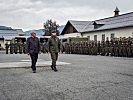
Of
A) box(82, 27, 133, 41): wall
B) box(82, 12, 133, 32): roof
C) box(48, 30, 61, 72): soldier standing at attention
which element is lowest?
box(48, 30, 61, 72): soldier standing at attention

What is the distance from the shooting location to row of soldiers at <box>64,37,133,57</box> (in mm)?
21656

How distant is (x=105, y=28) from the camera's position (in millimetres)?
37406

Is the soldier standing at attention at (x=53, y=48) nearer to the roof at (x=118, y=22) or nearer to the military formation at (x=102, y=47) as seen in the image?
the military formation at (x=102, y=47)

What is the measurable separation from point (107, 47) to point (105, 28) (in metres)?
13.4

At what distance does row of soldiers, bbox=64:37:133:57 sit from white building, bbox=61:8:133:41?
6693mm

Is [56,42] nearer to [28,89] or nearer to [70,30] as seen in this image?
[28,89]

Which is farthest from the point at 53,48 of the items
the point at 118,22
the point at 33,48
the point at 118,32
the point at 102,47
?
the point at 118,22

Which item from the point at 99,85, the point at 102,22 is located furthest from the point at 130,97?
the point at 102,22

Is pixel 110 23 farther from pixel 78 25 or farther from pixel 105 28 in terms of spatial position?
pixel 78 25

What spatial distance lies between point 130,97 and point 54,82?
107 inches

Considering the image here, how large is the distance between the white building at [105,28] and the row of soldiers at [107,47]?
6693mm

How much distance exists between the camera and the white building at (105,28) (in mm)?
33500

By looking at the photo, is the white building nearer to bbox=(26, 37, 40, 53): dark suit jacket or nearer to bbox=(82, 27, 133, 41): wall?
bbox=(82, 27, 133, 41): wall

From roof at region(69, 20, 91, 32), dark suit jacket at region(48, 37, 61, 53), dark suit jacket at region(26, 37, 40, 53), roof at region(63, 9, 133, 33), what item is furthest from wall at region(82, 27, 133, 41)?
dark suit jacket at region(26, 37, 40, 53)
